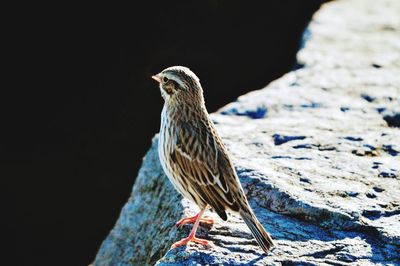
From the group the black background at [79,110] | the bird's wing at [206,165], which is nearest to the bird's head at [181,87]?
the bird's wing at [206,165]

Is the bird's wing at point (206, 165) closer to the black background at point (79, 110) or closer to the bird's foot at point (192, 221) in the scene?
the bird's foot at point (192, 221)

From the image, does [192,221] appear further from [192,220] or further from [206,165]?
[206,165]

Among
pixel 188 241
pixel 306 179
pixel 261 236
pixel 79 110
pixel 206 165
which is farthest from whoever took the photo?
pixel 79 110

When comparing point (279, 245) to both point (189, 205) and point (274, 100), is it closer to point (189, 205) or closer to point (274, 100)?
point (189, 205)

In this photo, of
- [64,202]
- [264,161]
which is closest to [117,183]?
[64,202]

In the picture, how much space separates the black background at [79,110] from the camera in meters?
10.5

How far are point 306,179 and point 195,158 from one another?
1.22 m

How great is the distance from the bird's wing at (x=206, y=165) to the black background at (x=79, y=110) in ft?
15.5

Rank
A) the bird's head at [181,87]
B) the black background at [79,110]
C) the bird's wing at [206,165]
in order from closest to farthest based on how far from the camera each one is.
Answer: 1. the bird's wing at [206,165]
2. the bird's head at [181,87]
3. the black background at [79,110]

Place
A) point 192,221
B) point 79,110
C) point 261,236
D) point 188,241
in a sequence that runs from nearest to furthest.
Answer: point 261,236, point 188,241, point 192,221, point 79,110

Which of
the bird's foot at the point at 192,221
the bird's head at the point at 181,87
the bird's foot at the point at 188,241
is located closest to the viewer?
the bird's foot at the point at 188,241

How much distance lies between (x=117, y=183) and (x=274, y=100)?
128 inches

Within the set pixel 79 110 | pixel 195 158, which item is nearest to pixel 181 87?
pixel 195 158

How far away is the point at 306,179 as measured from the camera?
21.1 ft
